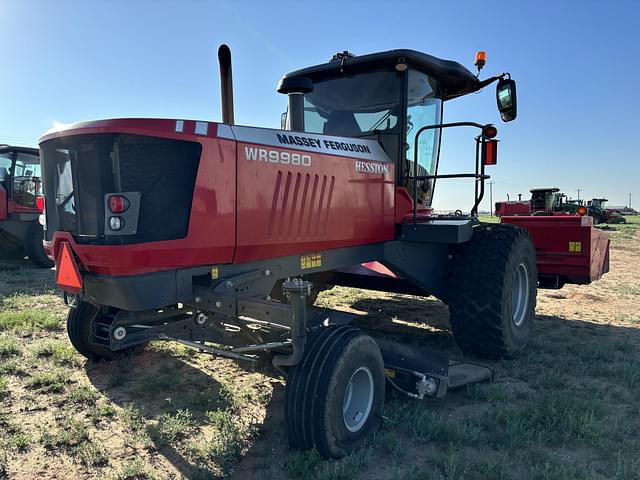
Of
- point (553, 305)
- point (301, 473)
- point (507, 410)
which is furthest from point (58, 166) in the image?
point (553, 305)

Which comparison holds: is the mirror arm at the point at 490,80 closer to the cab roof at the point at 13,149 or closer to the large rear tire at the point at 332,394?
the large rear tire at the point at 332,394

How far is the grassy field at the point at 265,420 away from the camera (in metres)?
2.71

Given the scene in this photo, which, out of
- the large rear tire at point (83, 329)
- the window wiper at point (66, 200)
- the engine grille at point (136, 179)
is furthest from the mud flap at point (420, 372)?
the large rear tire at point (83, 329)

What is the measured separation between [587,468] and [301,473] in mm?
1598

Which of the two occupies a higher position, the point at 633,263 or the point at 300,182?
the point at 300,182

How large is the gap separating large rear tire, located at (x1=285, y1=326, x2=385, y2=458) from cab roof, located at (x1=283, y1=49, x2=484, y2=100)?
7.92 ft

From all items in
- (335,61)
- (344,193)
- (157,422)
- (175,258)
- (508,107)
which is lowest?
(157,422)

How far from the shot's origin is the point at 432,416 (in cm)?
324

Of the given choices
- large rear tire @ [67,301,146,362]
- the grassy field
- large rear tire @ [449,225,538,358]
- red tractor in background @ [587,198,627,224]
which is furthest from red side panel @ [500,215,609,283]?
red tractor in background @ [587,198,627,224]

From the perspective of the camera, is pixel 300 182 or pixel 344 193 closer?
pixel 300 182

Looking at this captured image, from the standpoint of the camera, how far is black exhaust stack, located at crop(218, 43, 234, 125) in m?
3.25

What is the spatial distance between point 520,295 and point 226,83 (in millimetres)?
3662

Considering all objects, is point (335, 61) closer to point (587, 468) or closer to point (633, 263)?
point (587, 468)

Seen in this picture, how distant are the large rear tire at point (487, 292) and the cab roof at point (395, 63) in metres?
1.47
